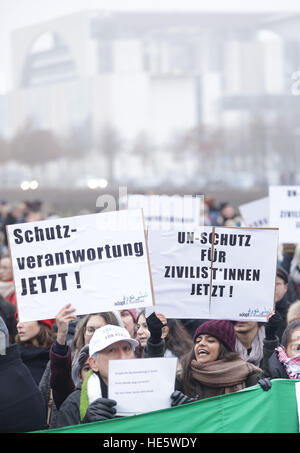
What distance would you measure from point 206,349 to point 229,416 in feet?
2.06

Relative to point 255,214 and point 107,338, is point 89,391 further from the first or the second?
point 255,214

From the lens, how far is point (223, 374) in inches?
187

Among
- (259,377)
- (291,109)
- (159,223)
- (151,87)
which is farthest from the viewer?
(151,87)

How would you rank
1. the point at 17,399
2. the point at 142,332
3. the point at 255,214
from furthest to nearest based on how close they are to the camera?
the point at 255,214, the point at 142,332, the point at 17,399

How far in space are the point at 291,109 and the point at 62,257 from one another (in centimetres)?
7459

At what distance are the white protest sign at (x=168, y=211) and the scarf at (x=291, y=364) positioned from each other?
438 centimetres

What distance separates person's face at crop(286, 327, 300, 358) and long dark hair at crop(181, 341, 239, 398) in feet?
0.96

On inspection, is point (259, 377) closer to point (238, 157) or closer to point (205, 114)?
point (238, 157)

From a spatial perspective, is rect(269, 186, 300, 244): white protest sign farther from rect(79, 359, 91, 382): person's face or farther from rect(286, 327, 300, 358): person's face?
rect(79, 359, 91, 382): person's face

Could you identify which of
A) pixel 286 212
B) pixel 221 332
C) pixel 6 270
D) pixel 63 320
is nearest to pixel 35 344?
pixel 63 320

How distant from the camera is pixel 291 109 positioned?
7775cm

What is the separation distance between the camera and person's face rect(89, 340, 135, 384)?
4.53 m

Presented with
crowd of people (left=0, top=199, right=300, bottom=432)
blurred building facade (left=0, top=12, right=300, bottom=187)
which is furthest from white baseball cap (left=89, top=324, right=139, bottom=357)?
blurred building facade (left=0, top=12, right=300, bottom=187)

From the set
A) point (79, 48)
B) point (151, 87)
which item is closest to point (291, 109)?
point (151, 87)
